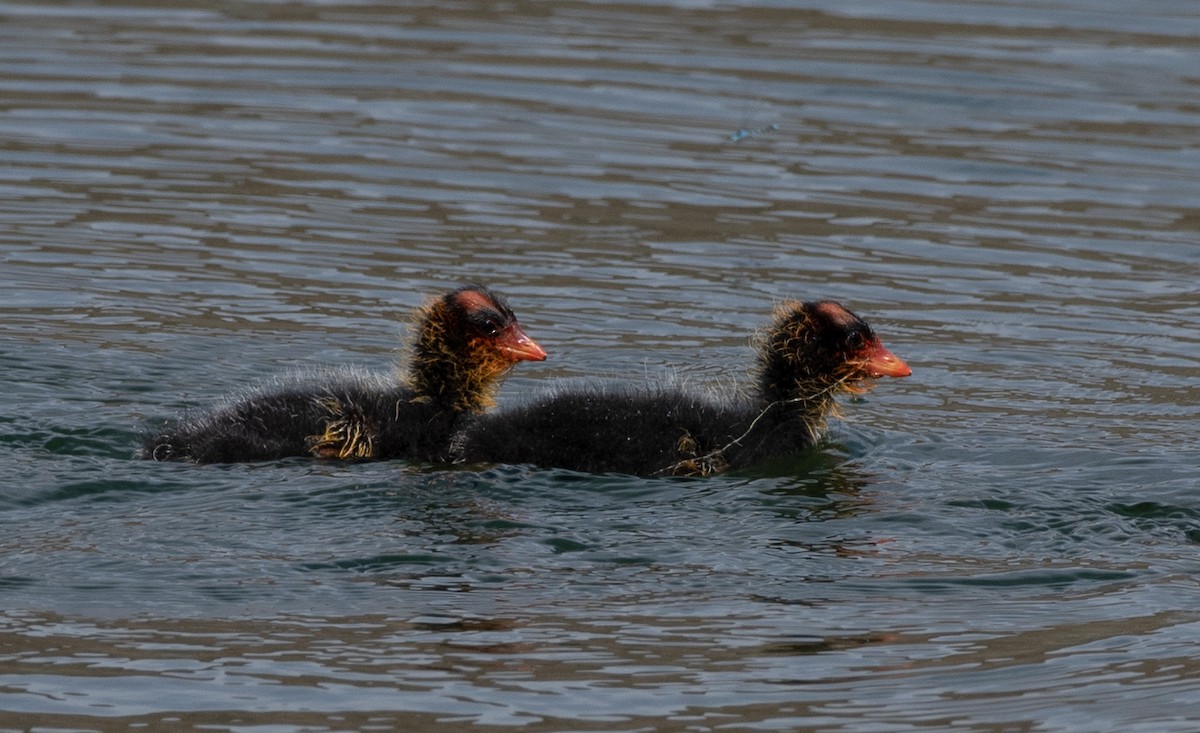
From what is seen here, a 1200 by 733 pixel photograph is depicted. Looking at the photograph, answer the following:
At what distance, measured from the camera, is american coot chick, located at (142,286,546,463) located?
30.3ft

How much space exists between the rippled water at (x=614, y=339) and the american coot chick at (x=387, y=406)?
0.65ft

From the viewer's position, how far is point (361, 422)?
9.33 m

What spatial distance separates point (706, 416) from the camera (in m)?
9.49

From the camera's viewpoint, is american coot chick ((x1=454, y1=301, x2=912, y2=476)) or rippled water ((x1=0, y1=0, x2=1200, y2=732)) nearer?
rippled water ((x1=0, y1=0, x2=1200, y2=732))

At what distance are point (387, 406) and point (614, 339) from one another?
2.65 m

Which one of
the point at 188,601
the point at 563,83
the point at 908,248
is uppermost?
the point at 563,83

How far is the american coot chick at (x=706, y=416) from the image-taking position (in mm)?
9227

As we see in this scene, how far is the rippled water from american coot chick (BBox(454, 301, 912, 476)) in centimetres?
18

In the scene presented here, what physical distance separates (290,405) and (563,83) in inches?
335

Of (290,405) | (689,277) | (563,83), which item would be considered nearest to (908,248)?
(689,277)

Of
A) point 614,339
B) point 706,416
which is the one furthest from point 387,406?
point 614,339

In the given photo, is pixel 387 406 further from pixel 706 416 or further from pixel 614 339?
pixel 614 339

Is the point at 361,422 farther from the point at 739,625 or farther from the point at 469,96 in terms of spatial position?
the point at 469,96

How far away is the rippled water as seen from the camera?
700cm
